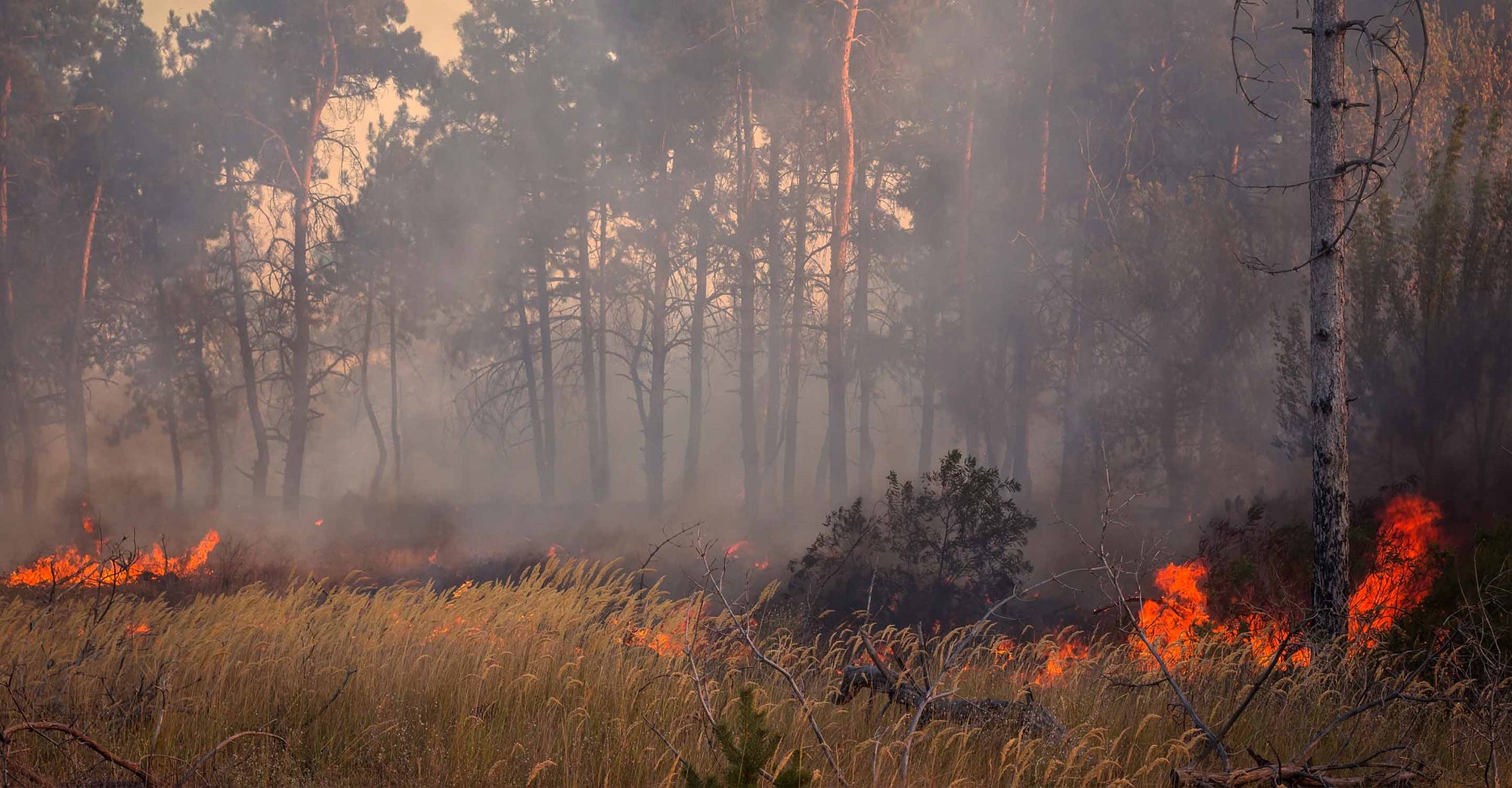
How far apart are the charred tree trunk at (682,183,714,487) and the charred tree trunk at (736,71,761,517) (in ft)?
4.67

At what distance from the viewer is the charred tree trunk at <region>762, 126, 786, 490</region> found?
26.7 meters

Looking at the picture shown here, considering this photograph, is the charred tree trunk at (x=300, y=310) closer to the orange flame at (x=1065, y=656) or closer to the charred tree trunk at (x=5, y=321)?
the charred tree trunk at (x=5, y=321)

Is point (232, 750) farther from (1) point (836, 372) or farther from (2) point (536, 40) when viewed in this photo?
(2) point (536, 40)

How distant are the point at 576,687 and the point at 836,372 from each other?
62.7ft

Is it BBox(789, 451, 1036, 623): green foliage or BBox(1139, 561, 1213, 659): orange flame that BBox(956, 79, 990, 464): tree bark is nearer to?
BBox(789, 451, 1036, 623): green foliage

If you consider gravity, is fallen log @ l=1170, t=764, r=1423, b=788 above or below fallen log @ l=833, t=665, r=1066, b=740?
above

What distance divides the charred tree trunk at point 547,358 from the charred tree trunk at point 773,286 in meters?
7.69

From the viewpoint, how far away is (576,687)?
558cm

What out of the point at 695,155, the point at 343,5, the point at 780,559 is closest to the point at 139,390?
the point at 343,5

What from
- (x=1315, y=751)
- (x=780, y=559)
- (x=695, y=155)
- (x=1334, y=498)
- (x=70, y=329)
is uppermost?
(x=695, y=155)

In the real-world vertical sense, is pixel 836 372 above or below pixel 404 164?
below

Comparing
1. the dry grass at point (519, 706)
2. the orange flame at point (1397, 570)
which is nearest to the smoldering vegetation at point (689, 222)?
the orange flame at point (1397, 570)

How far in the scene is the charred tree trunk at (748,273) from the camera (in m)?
25.8

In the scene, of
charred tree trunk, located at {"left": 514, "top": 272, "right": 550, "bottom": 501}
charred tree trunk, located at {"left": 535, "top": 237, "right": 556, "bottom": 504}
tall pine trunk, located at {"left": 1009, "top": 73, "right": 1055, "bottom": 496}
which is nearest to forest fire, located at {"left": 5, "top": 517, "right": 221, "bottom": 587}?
charred tree trunk, located at {"left": 535, "top": 237, "right": 556, "bottom": 504}
